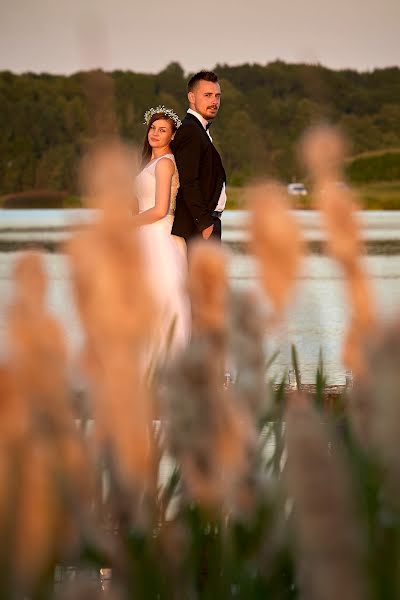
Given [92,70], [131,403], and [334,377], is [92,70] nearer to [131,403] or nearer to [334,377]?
[131,403]

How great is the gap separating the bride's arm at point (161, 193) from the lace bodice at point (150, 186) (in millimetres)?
36

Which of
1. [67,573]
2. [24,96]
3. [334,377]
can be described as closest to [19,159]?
[24,96]

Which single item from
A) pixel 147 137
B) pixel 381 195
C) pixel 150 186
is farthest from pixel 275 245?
pixel 381 195

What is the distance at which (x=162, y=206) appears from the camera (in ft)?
18.4

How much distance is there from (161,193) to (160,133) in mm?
303

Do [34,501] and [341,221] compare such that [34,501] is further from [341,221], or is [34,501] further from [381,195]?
[381,195]

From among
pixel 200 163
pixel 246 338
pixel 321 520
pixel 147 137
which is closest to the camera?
pixel 321 520

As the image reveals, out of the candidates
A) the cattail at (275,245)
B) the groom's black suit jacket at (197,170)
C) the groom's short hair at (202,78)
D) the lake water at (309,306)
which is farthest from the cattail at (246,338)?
the groom's black suit jacket at (197,170)

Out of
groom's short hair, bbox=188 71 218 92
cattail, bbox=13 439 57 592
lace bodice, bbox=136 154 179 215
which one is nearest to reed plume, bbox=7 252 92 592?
cattail, bbox=13 439 57 592

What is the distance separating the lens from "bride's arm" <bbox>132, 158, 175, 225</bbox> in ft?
18.2

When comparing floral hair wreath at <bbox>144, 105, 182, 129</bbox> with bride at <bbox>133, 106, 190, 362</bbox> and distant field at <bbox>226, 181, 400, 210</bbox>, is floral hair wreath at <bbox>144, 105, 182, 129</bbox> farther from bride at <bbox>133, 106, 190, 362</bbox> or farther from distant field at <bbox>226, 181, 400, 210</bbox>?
distant field at <bbox>226, 181, 400, 210</bbox>

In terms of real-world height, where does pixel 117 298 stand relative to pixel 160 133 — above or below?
above

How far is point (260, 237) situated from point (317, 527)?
0.19 metres

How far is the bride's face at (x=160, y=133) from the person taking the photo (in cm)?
564
